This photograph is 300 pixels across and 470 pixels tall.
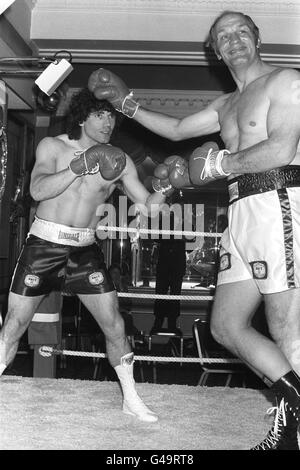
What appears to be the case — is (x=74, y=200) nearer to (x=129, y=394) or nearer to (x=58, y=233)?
(x=58, y=233)

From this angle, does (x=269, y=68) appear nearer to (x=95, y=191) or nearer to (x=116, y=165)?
(x=116, y=165)

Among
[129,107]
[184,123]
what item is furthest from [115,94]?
[184,123]

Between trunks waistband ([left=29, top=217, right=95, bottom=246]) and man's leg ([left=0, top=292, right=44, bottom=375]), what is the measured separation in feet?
0.78

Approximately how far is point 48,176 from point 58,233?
22cm

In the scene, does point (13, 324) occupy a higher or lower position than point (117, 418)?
higher

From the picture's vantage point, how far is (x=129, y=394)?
2.13 meters

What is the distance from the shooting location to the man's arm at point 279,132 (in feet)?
4.93

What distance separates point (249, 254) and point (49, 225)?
86 centimetres

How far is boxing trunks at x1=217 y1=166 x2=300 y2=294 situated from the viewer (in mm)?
1510

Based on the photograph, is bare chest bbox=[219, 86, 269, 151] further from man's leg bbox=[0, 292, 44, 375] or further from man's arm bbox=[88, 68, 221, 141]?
man's leg bbox=[0, 292, 44, 375]

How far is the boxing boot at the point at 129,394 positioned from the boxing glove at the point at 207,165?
31.7 inches

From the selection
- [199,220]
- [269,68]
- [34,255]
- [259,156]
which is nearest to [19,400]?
[34,255]

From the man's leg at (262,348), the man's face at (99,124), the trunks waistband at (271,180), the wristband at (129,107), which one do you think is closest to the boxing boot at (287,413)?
the man's leg at (262,348)

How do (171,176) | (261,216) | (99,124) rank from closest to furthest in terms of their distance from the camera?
(261,216), (171,176), (99,124)
